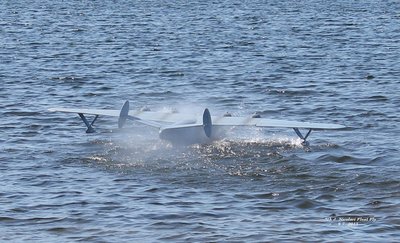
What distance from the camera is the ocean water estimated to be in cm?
3186

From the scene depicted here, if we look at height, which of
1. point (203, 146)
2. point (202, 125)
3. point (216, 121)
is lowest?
point (203, 146)

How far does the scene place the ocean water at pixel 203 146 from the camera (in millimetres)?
31859

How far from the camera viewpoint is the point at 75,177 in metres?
37.9

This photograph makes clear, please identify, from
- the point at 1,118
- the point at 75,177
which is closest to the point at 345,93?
the point at 1,118

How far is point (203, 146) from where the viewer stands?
43.0 meters

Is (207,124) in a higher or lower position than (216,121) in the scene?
higher

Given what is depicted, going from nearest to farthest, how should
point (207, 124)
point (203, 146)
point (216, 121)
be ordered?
1. point (207, 124)
2. point (203, 146)
3. point (216, 121)

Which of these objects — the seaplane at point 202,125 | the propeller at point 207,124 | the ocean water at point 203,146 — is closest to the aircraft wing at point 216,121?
the seaplane at point 202,125

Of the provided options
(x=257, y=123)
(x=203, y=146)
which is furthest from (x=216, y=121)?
(x=257, y=123)

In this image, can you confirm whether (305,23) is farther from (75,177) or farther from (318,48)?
(75,177)

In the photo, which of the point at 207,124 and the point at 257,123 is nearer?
the point at 207,124

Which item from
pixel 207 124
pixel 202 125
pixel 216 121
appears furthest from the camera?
pixel 216 121

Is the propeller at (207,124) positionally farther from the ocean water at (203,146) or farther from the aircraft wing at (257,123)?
the aircraft wing at (257,123)

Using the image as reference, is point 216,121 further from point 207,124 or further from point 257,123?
point 257,123
